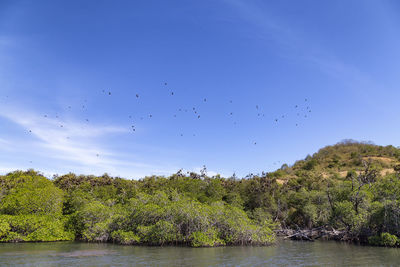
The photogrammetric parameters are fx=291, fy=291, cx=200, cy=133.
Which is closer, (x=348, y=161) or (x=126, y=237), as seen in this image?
(x=126, y=237)

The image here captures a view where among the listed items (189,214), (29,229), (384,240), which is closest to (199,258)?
(189,214)

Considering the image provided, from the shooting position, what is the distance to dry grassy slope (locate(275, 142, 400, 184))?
10031 cm

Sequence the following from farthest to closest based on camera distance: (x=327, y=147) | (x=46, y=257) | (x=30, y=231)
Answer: (x=327, y=147), (x=30, y=231), (x=46, y=257)

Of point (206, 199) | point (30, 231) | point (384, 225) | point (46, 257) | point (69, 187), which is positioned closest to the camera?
point (46, 257)

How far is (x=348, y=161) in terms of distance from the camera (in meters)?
118

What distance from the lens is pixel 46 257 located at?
2550 cm

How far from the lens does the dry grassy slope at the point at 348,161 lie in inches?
3949

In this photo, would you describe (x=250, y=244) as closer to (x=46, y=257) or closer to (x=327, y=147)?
(x=46, y=257)

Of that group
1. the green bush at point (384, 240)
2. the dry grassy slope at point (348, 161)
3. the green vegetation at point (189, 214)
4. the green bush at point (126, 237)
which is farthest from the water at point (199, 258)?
the dry grassy slope at point (348, 161)

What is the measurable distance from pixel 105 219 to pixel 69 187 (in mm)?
21310

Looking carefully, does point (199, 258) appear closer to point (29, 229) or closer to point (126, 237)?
point (126, 237)

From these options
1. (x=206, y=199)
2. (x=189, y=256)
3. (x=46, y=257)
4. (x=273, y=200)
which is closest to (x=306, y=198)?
(x=273, y=200)

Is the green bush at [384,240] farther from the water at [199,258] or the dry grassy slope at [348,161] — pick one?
the dry grassy slope at [348,161]

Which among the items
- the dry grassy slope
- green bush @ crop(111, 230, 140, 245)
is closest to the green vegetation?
green bush @ crop(111, 230, 140, 245)
